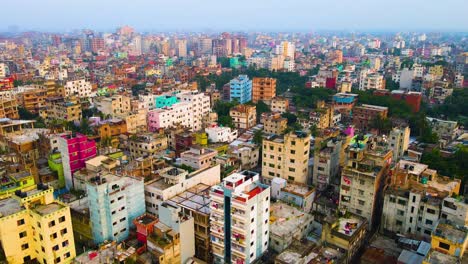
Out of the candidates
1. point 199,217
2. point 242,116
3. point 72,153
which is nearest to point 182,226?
point 199,217

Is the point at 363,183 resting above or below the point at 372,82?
below

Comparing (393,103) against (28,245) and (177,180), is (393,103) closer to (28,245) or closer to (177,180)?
(177,180)

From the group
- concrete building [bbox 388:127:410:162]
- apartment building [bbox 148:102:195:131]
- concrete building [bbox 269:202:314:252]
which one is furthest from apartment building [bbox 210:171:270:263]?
apartment building [bbox 148:102:195:131]

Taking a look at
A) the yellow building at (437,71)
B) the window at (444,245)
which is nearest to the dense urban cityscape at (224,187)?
the window at (444,245)

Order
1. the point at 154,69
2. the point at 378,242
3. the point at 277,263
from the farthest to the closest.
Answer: the point at 154,69 < the point at 378,242 < the point at 277,263

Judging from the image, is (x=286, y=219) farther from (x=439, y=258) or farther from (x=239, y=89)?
(x=239, y=89)

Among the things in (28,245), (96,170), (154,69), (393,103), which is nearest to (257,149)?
(96,170)

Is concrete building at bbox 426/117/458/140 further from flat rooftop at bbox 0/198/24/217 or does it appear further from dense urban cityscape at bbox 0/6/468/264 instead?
flat rooftop at bbox 0/198/24/217
